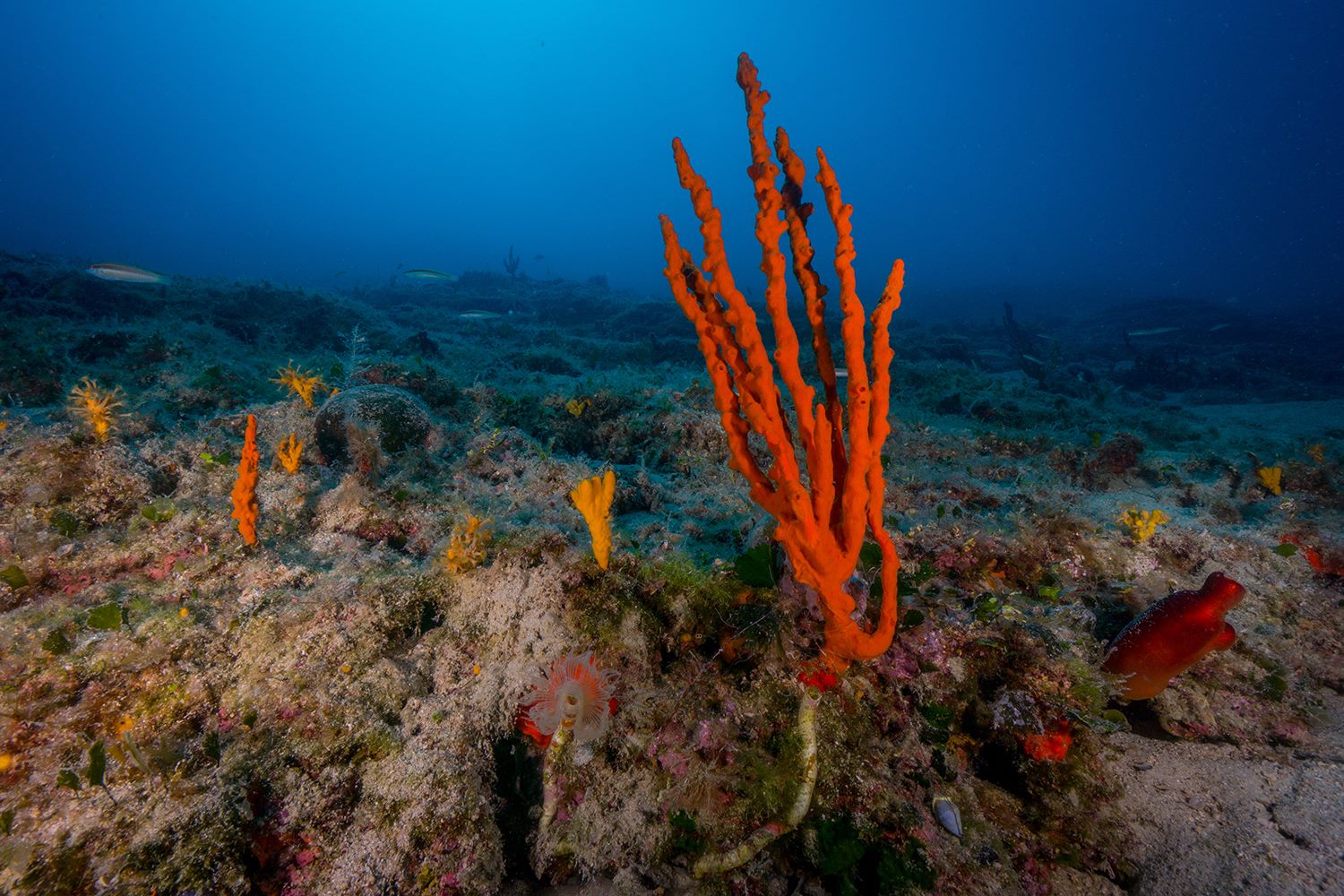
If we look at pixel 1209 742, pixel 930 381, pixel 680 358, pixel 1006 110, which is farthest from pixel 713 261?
pixel 1006 110

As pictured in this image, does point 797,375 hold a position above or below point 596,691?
above

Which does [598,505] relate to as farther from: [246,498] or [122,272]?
[122,272]

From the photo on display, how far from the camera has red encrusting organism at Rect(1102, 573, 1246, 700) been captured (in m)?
2.34

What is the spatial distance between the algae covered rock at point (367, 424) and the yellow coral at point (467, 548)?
1684mm

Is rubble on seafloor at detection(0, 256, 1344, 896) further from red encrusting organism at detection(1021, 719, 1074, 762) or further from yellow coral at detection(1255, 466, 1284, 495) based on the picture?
yellow coral at detection(1255, 466, 1284, 495)

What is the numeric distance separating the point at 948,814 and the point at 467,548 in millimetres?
2630

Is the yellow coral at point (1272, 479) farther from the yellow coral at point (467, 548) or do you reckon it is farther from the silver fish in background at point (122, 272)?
the silver fish in background at point (122, 272)

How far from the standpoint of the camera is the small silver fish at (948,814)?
2.08 meters

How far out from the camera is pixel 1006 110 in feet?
403

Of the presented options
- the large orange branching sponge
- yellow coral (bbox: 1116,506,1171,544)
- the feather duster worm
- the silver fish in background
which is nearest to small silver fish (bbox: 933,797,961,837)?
the large orange branching sponge

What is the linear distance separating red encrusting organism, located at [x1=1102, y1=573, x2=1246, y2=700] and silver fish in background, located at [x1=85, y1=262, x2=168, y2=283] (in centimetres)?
1021

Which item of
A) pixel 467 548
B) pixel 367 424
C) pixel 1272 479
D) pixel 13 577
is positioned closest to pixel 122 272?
pixel 367 424

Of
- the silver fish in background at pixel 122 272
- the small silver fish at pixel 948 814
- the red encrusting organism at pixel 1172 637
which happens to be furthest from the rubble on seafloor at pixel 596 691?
the silver fish in background at pixel 122 272

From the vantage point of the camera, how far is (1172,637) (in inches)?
93.3
